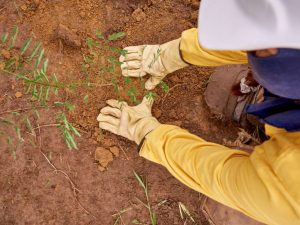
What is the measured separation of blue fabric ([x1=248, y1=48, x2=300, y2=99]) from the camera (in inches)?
45.0

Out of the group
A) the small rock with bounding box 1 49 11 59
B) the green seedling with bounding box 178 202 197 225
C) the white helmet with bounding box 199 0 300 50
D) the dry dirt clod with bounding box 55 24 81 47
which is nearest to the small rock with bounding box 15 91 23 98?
the small rock with bounding box 1 49 11 59

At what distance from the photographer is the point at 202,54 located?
5.78ft

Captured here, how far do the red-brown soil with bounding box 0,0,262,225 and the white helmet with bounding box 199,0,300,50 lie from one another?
883mm

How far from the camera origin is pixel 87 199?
2.09m

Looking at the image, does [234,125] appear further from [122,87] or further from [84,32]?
[84,32]

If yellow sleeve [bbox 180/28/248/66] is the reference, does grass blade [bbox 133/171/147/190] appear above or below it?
below

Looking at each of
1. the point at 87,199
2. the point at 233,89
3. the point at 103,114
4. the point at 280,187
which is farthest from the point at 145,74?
the point at 280,187

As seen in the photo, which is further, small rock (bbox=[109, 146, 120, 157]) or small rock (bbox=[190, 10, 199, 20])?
small rock (bbox=[190, 10, 199, 20])

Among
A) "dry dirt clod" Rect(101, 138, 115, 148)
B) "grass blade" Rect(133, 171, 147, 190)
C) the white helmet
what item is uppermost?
the white helmet

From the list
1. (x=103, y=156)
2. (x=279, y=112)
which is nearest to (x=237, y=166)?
(x=279, y=112)

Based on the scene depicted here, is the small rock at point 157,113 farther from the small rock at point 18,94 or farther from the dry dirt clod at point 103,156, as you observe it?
the small rock at point 18,94

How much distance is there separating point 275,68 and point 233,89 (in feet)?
2.87

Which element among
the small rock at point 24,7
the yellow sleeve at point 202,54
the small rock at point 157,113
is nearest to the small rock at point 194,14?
the yellow sleeve at point 202,54

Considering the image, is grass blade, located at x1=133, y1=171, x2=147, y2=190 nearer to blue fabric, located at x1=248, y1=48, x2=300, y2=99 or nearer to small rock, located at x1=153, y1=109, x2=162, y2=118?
small rock, located at x1=153, y1=109, x2=162, y2=118
